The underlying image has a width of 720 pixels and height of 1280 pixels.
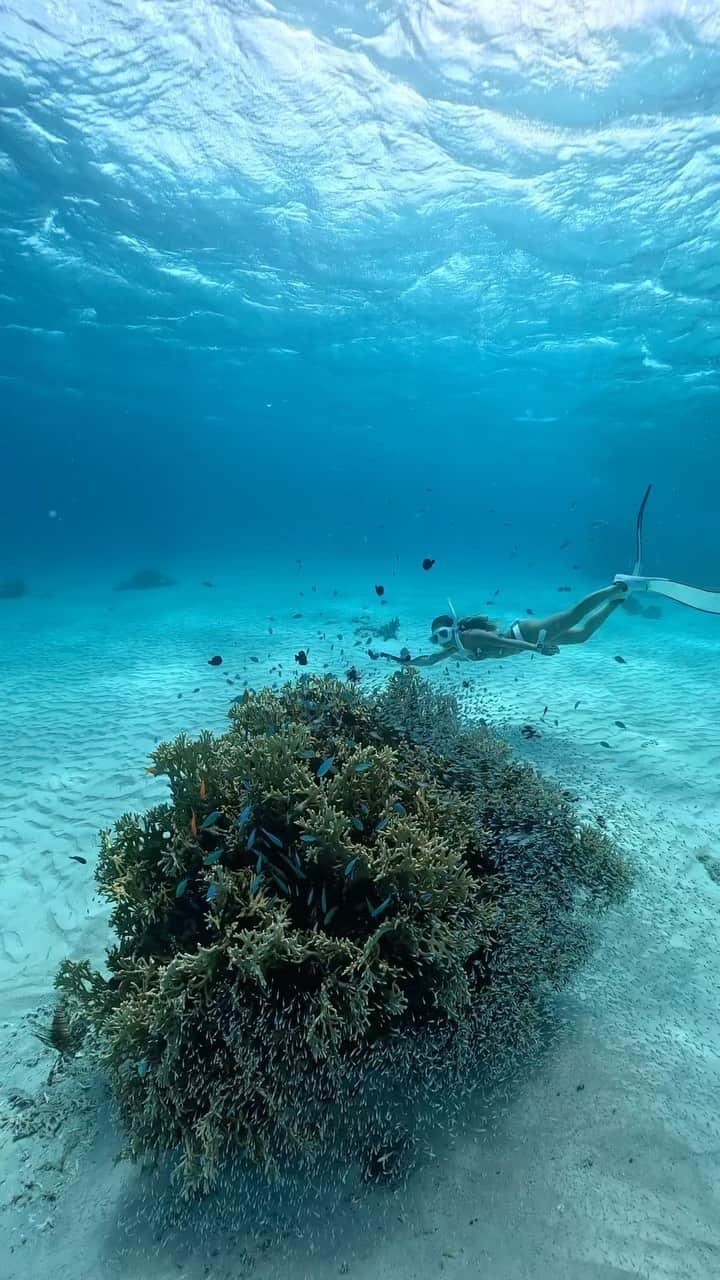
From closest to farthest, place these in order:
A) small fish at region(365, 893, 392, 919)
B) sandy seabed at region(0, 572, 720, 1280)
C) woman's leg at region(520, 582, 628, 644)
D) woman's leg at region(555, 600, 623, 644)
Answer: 1. sandy seabed at region(0, 572, 720, 1280)
2. small fish at region(365, 893, 392, 919)
3. woman's leg at region(520, 582, 628, 644)
4. woman's leg at region(555, 600, 623, 644)

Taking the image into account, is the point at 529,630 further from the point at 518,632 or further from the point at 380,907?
the point at 380,907

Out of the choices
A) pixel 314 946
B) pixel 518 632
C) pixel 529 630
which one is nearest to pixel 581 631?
pixel 529 630

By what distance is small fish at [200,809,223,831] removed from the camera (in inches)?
154

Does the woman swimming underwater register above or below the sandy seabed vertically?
above

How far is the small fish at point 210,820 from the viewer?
3908 mm

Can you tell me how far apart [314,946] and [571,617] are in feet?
34.9

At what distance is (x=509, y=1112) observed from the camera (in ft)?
11.5

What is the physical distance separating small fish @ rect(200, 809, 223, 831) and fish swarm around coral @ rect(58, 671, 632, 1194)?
15 millimetres

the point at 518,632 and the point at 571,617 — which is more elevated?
the point at 571,617

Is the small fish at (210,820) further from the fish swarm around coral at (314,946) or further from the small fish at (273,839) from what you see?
the small fish at (273,839)

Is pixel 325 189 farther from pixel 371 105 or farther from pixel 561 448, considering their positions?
pixel 561 448

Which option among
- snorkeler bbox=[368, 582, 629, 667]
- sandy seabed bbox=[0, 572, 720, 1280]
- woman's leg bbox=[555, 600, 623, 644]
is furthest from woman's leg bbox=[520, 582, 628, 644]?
sandy seabed bbox=[0, 572, 720, 1280]

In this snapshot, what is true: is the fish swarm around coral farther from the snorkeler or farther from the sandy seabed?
the snorkeler

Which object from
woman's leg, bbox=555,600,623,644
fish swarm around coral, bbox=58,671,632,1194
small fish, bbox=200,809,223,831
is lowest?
fish swarm around coral, bbox=58,671,632,1194
